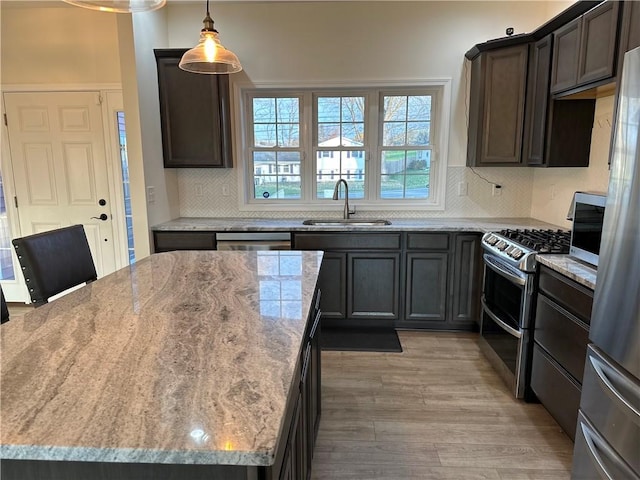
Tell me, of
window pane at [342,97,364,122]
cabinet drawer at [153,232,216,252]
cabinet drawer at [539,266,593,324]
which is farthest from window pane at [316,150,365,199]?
cabinet drawer at [539,266,593,324]

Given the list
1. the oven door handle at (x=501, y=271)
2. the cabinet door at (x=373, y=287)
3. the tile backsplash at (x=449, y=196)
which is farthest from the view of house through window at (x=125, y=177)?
the oven door handle at (x=501, y=271)

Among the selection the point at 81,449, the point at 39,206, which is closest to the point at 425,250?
the point at 81,449

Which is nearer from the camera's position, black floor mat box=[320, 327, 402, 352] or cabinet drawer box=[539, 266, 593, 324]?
cabinet drawer box=[539, 266, 593, 324]

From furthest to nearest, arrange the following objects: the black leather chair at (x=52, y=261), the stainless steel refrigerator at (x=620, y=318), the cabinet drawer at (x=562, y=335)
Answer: the cabinet drawer at (x=562, y=335)
the black leather chair at (x=52, y=261)
the stainless steel refrigerator at (x=620, y=318)

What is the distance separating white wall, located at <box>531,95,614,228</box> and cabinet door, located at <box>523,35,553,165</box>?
311 millimetres

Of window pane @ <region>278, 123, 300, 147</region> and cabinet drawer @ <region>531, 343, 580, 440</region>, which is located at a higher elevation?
window pane @ <region>278, 123, 300, 147</region>

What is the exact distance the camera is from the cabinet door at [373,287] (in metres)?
3.40

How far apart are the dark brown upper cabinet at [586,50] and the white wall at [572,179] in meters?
0.35

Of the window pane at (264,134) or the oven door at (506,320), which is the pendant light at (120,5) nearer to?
the window pane at (264,134)

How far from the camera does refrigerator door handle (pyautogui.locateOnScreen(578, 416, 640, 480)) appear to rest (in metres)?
1.38

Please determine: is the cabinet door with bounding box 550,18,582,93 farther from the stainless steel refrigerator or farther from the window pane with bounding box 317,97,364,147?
the window pane with bounding box 317,97,364,147

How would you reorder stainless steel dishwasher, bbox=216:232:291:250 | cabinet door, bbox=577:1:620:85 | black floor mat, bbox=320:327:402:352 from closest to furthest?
cabinet door, bbox=577:1:620:85
black floor mat, bbox=320:327:402:352
stainless steel dishwasher, bbox=216:232:291:250

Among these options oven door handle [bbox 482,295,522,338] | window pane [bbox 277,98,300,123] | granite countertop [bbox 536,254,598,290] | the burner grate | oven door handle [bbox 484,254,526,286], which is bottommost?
oven door handle [bbox 482,295,522,338]

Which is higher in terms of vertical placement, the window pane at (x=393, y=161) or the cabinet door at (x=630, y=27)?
the cabinet door at (x=630, y=27)
